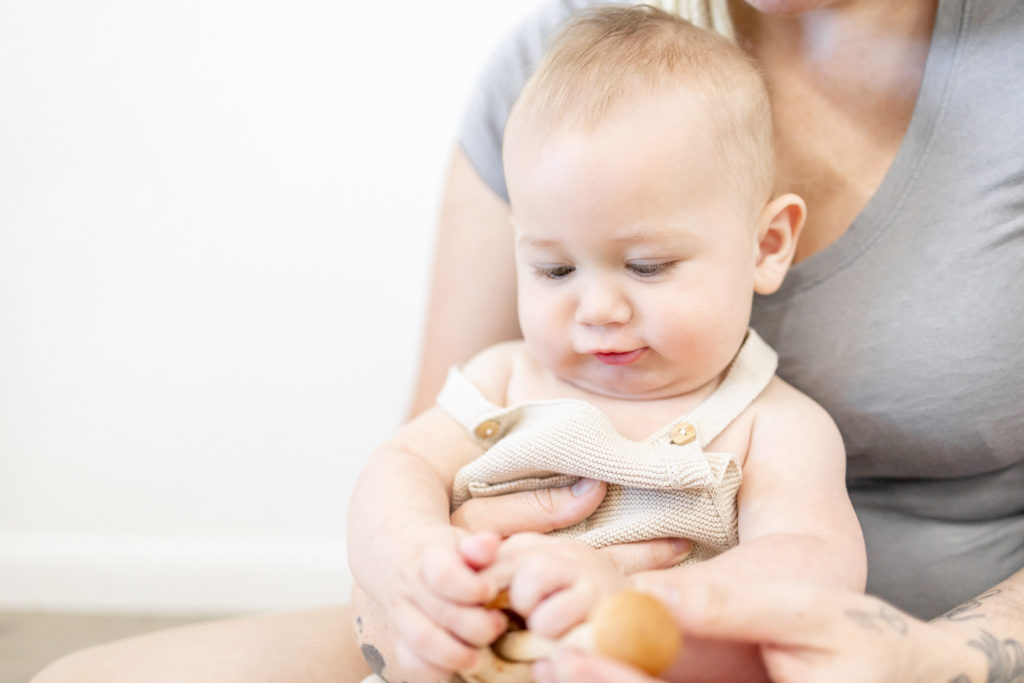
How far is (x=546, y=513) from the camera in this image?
75cm

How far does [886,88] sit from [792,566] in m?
0.53

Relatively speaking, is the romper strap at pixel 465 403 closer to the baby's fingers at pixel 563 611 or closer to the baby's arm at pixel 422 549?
the baby's arm at pixel 422 549

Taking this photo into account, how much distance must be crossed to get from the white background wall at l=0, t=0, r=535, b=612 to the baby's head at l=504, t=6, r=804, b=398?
0.75 metres

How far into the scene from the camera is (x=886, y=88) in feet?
2.89

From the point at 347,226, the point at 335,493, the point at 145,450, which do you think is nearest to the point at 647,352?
the point at 347,226

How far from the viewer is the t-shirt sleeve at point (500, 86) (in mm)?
984

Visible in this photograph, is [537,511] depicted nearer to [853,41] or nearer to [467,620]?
[467,620]

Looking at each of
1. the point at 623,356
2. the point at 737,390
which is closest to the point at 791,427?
the point at 737,390

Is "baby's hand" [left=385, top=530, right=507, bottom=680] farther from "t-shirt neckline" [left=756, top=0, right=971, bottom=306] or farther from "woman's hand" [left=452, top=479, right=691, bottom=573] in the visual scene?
"t-shirt neckline" [left=756, top=0, right=971, bottom=306]

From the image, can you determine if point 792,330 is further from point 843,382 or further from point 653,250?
point 653,250

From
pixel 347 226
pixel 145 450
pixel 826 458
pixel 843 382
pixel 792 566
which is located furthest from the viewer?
pixel 145 450

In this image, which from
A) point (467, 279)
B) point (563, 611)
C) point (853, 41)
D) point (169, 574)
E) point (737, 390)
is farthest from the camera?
point (169, 574)

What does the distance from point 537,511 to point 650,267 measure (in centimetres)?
23

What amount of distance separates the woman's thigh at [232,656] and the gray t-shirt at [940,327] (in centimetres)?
54
